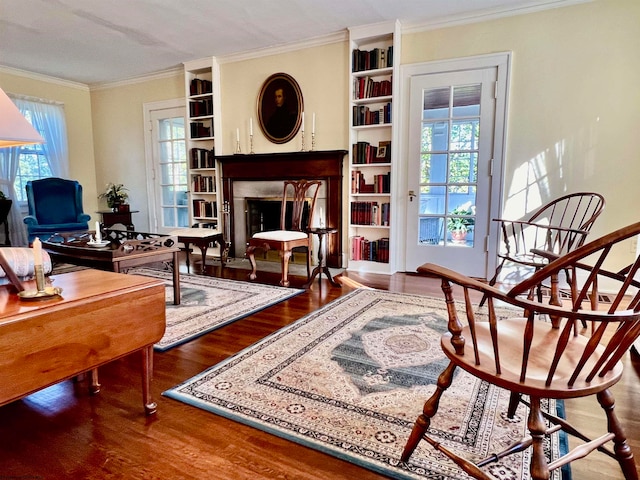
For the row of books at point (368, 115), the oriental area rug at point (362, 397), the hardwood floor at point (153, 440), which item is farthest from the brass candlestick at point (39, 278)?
the row of books at point (368, 115)

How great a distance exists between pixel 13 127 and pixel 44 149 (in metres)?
5.33

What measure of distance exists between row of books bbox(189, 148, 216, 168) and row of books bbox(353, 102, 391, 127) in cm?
205

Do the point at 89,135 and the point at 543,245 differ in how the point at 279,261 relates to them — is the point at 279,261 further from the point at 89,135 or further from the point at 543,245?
the point at 89,135

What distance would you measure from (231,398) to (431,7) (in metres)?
3.56

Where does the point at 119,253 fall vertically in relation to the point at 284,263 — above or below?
above

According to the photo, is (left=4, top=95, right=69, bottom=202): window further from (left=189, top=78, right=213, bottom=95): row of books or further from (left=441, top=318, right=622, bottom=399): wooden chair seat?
(left=441, top=318, right=622, bottom=399): wooden chair seat

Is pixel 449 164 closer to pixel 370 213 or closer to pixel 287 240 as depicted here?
pixel 370 213

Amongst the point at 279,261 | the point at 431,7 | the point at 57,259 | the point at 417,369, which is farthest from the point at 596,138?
the point at 57,259

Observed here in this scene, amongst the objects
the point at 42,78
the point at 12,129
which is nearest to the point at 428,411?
the point at 12,129

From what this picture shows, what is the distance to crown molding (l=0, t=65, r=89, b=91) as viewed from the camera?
17.1 ft

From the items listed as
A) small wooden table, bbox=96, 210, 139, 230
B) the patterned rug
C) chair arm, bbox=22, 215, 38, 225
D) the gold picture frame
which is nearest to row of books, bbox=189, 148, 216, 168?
the gold picture frame

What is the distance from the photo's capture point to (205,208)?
525cm

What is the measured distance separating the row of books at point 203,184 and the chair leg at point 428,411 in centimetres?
443

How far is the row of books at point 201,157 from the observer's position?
5.16 m
